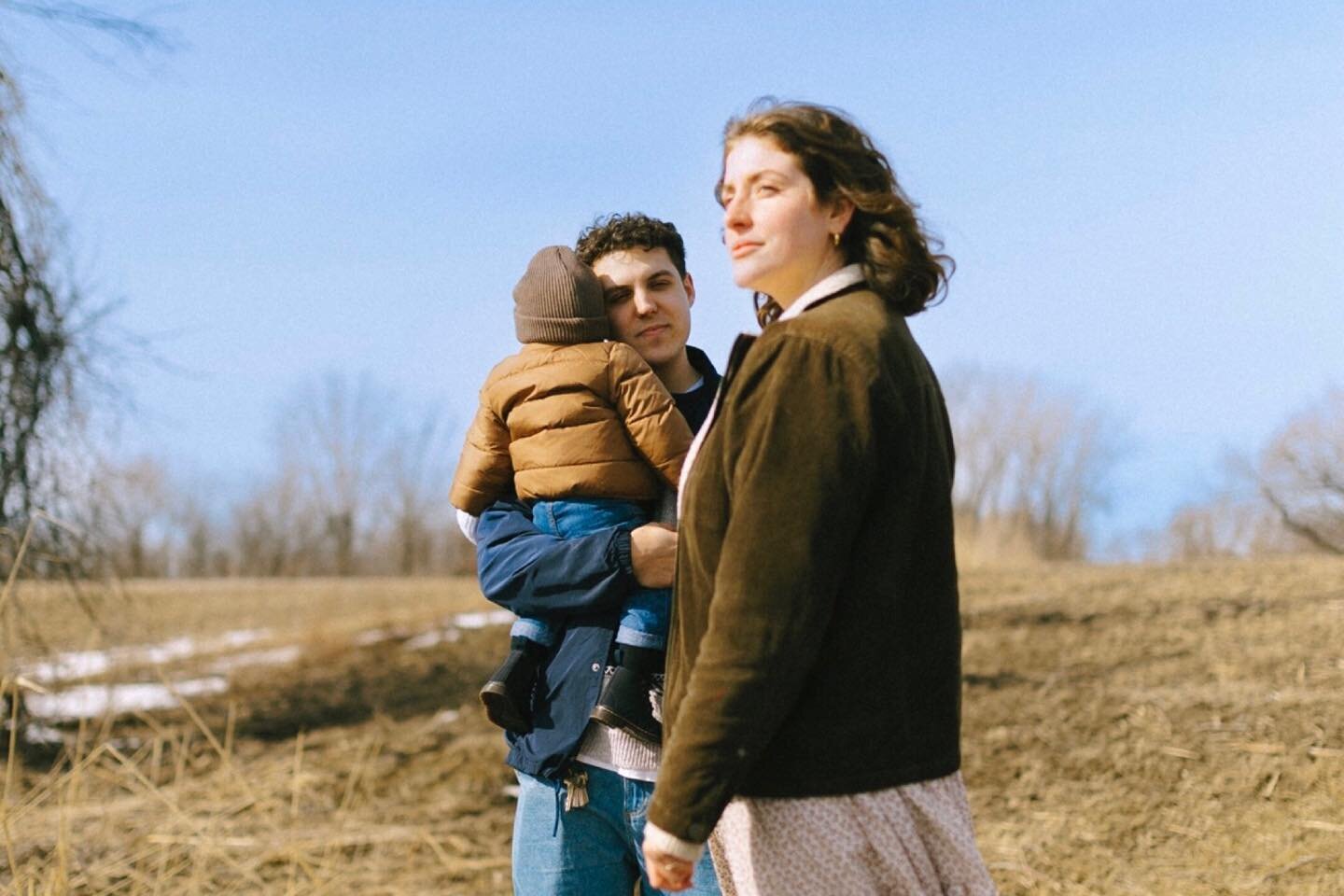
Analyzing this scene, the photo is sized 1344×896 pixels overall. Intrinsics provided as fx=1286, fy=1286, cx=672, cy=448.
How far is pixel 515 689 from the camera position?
2080 mm

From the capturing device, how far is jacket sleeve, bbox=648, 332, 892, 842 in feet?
5.10

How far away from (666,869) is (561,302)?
3.03ft

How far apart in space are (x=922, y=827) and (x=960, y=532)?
31.7ft

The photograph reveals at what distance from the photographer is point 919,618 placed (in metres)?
1.68

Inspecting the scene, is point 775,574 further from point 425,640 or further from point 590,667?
point 425,640

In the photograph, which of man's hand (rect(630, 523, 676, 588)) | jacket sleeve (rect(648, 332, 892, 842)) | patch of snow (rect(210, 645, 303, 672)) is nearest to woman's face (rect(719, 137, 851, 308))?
jacket sleeve (rect(648, 332, 892, 842))

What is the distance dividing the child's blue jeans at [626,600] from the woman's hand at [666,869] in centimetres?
47

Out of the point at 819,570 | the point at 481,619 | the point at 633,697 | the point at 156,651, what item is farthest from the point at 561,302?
the point at 156,651

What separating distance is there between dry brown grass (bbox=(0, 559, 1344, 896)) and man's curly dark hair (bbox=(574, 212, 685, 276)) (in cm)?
214

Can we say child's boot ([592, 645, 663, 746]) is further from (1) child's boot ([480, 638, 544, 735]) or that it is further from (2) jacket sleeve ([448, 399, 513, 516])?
(2) jacket sleeve ([448, 399, 513, 516])

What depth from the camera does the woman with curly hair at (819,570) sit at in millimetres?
1562

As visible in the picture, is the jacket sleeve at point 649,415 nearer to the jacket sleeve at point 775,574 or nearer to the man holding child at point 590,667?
the man holding child at point 590,667

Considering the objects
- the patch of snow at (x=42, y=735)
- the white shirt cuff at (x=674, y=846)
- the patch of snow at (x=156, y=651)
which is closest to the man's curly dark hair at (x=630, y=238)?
the white shirt cuff at (x=674, y=846)

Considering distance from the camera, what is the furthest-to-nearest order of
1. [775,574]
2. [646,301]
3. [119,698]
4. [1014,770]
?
[119,698], [1014,770], [646,301], [775,574]
